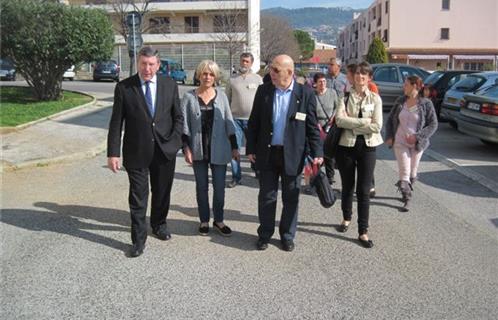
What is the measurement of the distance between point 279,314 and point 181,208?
2975 millimetres

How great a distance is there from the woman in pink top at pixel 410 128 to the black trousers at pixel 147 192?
300 cm

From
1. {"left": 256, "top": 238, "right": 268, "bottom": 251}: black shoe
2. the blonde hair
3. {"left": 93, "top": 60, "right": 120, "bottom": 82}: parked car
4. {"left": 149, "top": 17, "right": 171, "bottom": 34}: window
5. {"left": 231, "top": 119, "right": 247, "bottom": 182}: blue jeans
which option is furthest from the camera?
{"left": 149, "top": 17, "right": 171, "bottom": 34}: window

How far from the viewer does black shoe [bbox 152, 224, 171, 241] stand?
5168mm

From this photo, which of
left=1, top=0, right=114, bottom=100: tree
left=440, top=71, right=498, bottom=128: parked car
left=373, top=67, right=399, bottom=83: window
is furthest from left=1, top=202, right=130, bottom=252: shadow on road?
left=373, top=67, right=399, bottom=83: window

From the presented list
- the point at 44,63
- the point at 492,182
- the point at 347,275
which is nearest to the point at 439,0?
the point at 44,63

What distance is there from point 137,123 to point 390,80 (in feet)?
47.5

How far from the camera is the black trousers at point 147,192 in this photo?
15.8 ft

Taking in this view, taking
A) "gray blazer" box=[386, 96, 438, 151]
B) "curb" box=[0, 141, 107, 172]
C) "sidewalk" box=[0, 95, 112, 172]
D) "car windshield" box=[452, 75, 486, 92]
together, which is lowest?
"curb" box=[0, 141, 107, 172]

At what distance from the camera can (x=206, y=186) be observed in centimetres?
535

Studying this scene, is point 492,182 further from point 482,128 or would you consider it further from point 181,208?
point 181,208

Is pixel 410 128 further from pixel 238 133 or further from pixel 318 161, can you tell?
pixel 238 133

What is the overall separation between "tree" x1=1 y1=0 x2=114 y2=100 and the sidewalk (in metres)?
2.56

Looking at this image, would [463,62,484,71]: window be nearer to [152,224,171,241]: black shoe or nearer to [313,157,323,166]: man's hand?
[313,157,323,166]: man's hand

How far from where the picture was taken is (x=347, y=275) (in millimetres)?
4305
